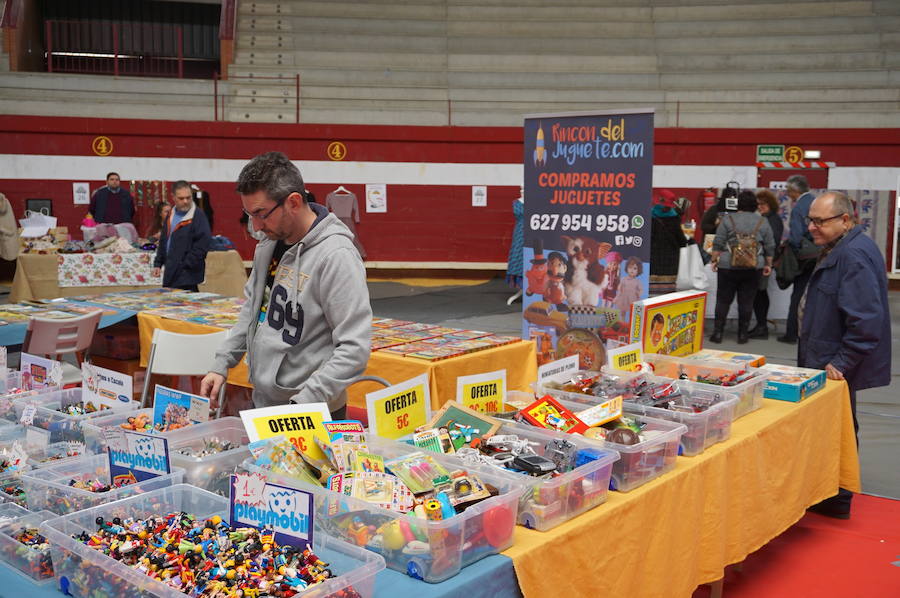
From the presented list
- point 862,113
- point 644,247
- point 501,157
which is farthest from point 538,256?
point 862,113

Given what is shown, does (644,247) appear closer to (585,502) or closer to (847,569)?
(847,569)

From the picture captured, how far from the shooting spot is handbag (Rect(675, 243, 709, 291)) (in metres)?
8.59

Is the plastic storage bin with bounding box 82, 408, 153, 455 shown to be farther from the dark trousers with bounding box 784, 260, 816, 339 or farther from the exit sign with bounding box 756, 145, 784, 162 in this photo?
the exit sign with bounding box 756, 145, 784, 162

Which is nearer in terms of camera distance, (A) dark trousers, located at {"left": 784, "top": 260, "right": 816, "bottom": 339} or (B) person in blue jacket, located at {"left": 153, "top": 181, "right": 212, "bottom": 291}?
(B) person in blue jacket, located at {"left": 153, "top": 181, "right": 212, "bottom": 291}

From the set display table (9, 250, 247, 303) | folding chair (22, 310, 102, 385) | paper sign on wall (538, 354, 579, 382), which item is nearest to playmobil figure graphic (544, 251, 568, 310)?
paper sign on wall (538, 354, 579, 382)

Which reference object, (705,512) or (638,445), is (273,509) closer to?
(638,445)

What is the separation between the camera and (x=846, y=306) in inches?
146

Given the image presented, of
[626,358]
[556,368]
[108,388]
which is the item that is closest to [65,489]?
[108,388]

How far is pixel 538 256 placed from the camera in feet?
17.0

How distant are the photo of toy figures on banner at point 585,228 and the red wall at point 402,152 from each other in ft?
28.2

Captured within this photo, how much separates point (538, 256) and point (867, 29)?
41.0ft

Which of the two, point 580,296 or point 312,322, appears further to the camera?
point 580,296

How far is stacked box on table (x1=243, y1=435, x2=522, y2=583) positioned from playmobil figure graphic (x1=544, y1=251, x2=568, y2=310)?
10.2 ft

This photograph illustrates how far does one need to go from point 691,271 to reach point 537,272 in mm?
3939
